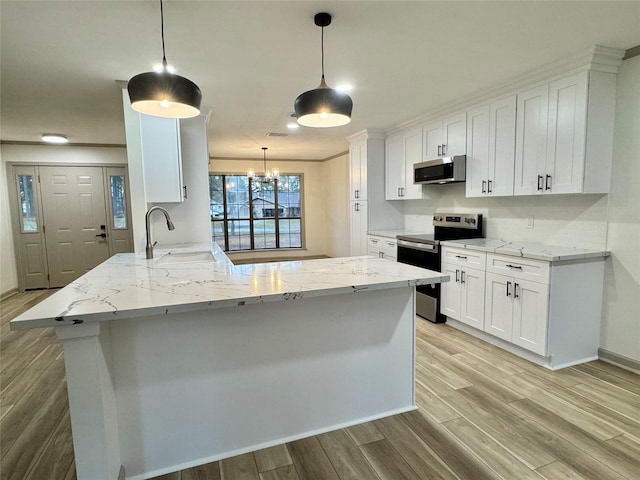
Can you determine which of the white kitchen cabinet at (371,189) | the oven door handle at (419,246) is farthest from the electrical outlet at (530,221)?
the white kitchen cabinet at (371,189)

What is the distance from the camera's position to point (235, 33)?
2234mm

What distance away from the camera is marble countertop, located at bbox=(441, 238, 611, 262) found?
2686 millimetres

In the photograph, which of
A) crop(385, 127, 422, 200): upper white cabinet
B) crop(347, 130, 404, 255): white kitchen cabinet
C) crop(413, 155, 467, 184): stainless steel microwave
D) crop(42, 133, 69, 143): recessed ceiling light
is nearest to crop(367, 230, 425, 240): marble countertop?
crop(347, 130, 404, 255): white kitchen cabinet

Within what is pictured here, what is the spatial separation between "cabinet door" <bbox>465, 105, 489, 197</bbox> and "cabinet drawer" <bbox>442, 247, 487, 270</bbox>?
66cm

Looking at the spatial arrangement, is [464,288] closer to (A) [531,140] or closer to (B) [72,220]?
(A) [531,140]

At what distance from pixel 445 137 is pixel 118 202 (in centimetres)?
551

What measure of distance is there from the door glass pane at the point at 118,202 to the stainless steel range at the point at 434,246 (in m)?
4.89

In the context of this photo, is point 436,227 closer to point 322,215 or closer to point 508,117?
point 508,117

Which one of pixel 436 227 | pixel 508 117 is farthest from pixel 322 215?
pixel 508 117

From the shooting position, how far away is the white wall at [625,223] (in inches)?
104

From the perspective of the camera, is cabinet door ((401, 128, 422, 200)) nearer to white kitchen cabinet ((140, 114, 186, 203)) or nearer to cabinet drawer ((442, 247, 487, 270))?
cabinet drawer ((442, 247, 487, 270))

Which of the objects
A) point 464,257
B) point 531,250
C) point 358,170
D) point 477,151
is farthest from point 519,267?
point 358,170

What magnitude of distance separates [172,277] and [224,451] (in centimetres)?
98

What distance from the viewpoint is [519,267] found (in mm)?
2920
